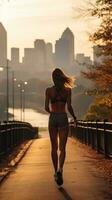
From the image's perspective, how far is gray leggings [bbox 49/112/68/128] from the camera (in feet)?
41.5

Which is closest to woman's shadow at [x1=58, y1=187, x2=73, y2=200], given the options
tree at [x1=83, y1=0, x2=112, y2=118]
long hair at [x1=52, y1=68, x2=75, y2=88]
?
long hair at [x1=52, y1=68, x2=75, y2=88]

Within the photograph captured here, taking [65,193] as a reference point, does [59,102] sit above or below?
above

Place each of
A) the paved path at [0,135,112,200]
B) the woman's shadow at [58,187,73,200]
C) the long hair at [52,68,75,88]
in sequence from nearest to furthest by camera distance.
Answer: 1. the woman's shadow at [58,187,73,200]
2. the paved path at [0,135,112,200]
3. the long hair at [52,68,75,88]

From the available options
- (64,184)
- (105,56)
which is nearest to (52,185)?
(64,184)

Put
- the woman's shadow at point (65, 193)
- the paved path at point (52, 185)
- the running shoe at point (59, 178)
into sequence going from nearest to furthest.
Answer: the woman's shadow at point (65, 193)
the paved path at point (52, 185)
the running shoe at point (59, 178)

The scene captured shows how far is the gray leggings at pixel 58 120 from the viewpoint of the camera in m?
12.6

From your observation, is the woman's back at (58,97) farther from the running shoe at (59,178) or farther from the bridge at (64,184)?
the bridge at (64,184)

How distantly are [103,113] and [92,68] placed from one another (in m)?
67.1

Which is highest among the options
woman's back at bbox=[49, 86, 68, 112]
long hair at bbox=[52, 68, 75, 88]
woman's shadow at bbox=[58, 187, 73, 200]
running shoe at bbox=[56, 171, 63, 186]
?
long hair at bbox=[52, 68, 75, 88]

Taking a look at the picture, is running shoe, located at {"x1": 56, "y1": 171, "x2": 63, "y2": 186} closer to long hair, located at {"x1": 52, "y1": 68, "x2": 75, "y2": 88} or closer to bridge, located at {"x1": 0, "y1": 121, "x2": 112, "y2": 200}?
bridge, located at {"x1": 0, "y1": 121, "x2": 112, "y2": 200}

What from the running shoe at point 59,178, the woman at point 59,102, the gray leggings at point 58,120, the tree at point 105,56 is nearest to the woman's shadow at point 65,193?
the running shoe at point 59,178

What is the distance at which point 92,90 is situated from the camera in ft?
118

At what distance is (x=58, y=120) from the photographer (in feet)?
41.5

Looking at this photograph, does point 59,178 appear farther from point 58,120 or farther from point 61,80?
point 61,80
